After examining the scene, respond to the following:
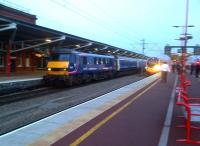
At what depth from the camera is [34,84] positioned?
30.3 m

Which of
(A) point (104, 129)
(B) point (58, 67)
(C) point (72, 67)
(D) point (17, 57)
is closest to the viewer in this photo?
(A) point (104, 129)

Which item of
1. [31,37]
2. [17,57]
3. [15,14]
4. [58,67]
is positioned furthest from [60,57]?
[15,14]

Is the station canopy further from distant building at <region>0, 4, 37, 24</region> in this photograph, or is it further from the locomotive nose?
the locomotive nose

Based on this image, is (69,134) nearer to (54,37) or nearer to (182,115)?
(182,115)

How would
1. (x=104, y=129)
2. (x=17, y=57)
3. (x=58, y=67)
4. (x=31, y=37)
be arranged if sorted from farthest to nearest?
(x=17, y=57) → (x=31, y=37) → (x=58, y=67) → (x=104, y=129)

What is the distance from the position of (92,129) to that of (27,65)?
157 feet

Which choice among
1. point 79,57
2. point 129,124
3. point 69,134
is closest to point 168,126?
point 129,124

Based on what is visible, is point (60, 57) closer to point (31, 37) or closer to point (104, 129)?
point (31, 37)

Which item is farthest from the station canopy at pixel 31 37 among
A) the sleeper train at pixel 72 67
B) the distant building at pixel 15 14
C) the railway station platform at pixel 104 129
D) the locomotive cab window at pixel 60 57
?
the railway station platform at pixel 104 129

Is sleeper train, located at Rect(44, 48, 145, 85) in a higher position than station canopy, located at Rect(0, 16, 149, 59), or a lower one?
lower

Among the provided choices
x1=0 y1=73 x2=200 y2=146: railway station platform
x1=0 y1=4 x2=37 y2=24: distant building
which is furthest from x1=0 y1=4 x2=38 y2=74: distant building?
x1=0 y1=73 x2=200 y2=146: railway station platform

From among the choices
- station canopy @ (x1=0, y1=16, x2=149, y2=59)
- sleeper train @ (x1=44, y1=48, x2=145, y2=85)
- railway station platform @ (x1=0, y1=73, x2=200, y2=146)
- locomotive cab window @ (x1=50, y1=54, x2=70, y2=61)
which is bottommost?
railway station platform @ (x1=0, y1=73, x2=200, y2=146)

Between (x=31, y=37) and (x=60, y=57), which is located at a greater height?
(x=31, y=37)

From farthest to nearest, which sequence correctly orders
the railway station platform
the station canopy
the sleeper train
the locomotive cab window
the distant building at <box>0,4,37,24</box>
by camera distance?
the distant building at <box>0,4,37,24</box>
the station canopy
the locomotive cab window
the sleeper train
the railway station platform
